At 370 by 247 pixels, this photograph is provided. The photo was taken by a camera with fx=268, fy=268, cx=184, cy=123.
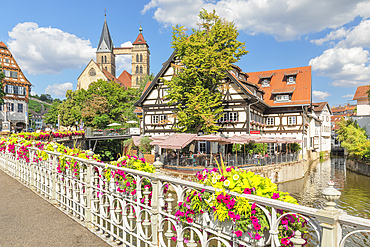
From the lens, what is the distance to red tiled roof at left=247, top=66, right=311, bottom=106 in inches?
1302

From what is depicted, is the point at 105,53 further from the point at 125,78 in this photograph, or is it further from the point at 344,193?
the point at 344,193

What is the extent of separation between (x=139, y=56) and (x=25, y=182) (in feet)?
280

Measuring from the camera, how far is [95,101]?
42688 mm

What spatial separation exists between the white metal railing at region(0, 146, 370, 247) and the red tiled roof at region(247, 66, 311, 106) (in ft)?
101

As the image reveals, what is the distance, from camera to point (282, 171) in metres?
23.3

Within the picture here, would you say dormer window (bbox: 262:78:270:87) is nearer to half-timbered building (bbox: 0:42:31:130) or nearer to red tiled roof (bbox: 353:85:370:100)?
red tiled roof (bbox: 353:85:370:100)

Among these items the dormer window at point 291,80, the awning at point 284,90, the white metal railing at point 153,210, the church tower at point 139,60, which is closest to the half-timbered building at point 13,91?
the awning at point 284,90

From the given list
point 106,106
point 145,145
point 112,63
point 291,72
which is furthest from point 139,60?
point 145,145

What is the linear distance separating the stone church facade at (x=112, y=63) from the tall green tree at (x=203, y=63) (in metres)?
53.6

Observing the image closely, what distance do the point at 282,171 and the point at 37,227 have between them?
70.5ft

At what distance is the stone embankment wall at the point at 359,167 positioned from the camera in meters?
27.7

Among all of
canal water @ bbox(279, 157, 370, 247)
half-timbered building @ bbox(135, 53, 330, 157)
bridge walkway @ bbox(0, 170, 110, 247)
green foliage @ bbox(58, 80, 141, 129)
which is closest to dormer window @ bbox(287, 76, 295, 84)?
half-timbered building @ bbox(135, 53, 330, 157)

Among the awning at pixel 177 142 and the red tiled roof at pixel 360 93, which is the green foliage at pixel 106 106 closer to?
the awning at pixel 177 142

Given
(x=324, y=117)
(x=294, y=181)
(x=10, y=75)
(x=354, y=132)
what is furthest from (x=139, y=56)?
(x=294, y=181)
